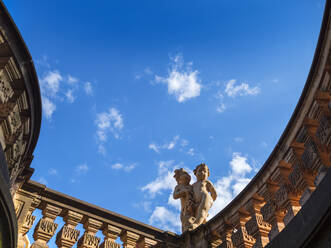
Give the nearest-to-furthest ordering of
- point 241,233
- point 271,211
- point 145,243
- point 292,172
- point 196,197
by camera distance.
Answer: point 292,172 → point 271,211 → point 241,233 → point 145,243 → point 196,197

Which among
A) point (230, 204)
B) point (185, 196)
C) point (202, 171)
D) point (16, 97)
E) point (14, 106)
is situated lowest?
point (14, 106)

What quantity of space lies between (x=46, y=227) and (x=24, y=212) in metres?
0.54

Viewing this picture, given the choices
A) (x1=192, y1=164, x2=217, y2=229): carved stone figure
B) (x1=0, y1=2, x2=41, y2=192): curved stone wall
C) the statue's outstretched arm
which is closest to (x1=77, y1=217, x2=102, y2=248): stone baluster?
(x1=0, y1=2, x2=41, y2=192): curved stone wall

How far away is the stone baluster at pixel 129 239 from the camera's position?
27.1ft

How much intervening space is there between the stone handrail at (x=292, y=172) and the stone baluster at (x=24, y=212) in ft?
13.1

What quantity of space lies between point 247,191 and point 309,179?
1.79 m

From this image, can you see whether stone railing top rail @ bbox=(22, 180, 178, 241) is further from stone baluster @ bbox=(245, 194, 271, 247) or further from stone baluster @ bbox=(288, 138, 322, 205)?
stone baluster @ bbox=(288, 138, 322, 205)

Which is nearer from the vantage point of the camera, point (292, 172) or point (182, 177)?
point (292, 172)

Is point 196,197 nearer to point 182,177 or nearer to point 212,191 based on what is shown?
point 212,191

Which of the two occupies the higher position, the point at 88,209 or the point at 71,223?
the point at 88,209

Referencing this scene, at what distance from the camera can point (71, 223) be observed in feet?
25.7

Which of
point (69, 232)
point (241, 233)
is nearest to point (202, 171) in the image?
point (241, 233)

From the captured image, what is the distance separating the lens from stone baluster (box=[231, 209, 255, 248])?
723 cm

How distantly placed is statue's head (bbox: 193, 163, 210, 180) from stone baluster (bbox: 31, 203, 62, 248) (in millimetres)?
4171
